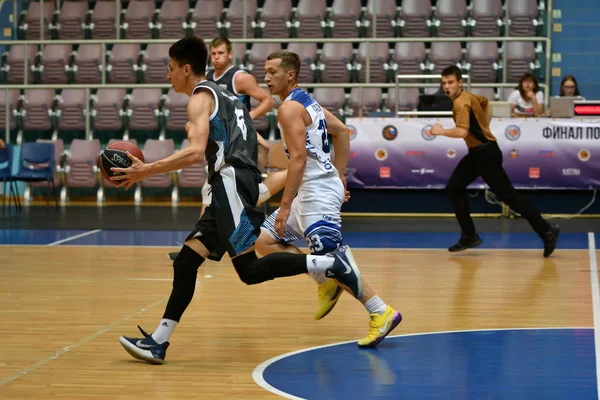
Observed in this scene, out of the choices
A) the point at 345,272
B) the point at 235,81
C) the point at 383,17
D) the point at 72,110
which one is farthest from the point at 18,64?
the point at 345,272

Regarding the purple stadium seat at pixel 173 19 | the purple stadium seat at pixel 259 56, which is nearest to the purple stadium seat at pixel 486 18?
the purple stadium seat at pixel 259 56

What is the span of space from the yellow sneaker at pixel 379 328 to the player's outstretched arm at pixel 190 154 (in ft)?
4.41

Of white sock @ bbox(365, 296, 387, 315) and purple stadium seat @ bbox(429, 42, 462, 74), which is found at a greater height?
purple stadium seat @ bbox(429, 42, 462, 74)

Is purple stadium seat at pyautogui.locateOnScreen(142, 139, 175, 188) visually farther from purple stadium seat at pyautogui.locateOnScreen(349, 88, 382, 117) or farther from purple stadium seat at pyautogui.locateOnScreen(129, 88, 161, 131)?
purple stadium seat at pyautogui.locateOnScreen(349, 88, 382, 117)

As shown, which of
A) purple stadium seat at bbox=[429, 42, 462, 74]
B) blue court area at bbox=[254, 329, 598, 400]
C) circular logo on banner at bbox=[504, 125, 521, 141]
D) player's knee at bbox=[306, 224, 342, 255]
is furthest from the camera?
purple stadium seat at bbox=[429, 42, 462, 74]

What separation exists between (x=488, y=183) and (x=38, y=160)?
7997 mm

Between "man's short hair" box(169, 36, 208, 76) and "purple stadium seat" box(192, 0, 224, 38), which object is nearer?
"man's short hair" box(169, 36, 208, 76)

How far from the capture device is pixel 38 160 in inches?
591

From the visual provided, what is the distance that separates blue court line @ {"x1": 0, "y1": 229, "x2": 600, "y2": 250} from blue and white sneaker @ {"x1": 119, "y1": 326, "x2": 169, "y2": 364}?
544 centimetres

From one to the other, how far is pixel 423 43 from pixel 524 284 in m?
8.52

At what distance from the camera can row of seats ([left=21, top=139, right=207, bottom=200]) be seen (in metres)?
15.4

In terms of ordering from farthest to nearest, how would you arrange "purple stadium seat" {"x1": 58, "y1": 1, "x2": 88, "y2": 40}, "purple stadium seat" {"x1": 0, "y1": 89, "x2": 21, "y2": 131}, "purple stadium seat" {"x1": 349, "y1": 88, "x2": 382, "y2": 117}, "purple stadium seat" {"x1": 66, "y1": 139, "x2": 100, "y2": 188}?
"purple stadium seat" {"x1": 58, "y1": 1, "x2": 88, "y2": 40} → "purple stadium seat" {"x1": 0, "y1": 89, "x2": 21, "y2": 131} → "purple stadium seat" {"x1": 66, "y1": 139, "x2": 100, "y2": 188} → "purple stadium seat" {"x1": 349, "y1": 88, "x2": 382, "y2": 117}

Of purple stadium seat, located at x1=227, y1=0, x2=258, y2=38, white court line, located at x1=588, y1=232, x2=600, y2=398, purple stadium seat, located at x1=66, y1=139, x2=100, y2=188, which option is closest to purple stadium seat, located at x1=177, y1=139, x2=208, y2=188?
purple stadium seat, located at x1=66, y1=139, x2=100, y2=188

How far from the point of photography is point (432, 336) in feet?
18.7
